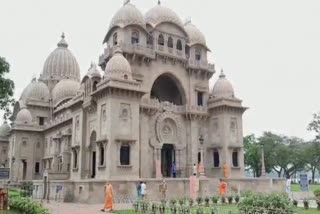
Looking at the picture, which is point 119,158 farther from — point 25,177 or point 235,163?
point 25,177

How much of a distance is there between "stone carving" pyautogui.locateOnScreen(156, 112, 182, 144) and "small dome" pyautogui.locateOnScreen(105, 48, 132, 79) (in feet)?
17.5

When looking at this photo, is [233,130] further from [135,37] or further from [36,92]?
[36,92]

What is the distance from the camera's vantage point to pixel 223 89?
35.5 meters

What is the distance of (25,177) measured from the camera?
44.4m

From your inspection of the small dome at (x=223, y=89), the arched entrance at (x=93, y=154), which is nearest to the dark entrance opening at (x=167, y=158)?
the arched entrance at (x=93, y=154)

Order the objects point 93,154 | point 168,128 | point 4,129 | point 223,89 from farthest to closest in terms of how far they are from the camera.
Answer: point 4,129 < point 223,89 < point 168,128 < point 93,154

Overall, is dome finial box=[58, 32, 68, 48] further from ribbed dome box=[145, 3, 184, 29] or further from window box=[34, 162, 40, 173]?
ribbed dome box=[145, 3, 184, 29]

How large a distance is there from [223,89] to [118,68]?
38.5ft

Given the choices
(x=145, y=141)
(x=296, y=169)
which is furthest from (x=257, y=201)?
(x=296, y=169)

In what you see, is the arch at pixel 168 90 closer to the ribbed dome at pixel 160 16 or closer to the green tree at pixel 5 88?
the ribbed dome at pixel 160 16

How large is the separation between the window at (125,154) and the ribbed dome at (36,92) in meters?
25.1

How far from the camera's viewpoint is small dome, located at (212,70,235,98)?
3534cm

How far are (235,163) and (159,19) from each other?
14950 mm

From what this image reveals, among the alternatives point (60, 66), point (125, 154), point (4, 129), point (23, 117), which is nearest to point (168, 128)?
point (125, 154)
